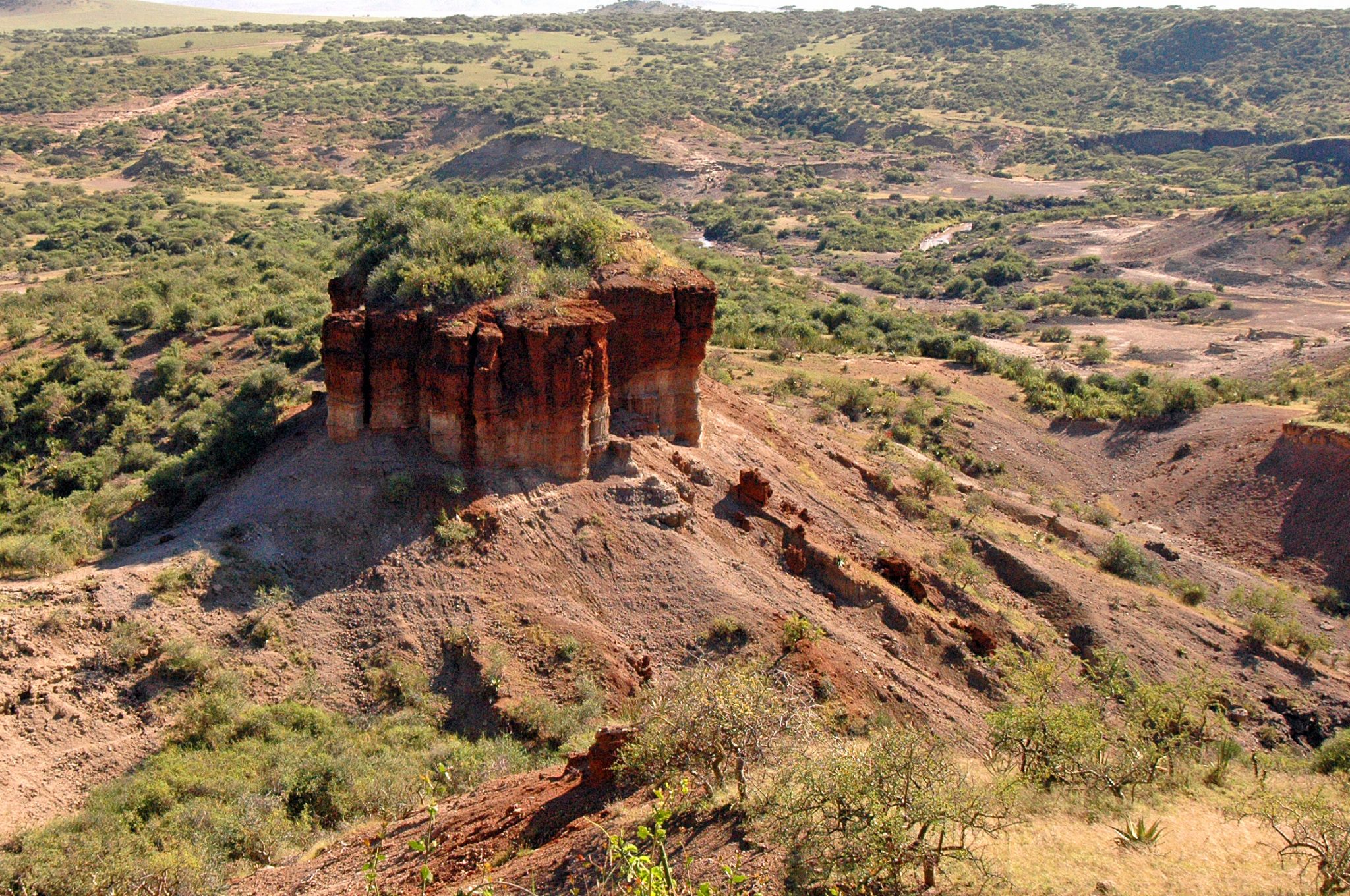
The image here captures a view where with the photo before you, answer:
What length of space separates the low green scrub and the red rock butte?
203 inches

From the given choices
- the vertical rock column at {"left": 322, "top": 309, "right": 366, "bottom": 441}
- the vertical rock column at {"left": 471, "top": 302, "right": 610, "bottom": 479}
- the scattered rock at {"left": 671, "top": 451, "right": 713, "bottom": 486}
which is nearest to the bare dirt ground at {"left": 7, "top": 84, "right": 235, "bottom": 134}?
the vertical rock column at {"left": 322, "top": 309, "right": 366, "bottom": 441}

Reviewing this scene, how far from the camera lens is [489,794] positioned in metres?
11.9

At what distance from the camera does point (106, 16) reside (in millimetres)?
157375

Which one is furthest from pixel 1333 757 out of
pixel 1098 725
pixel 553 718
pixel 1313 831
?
pixel 553 718

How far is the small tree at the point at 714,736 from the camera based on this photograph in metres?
10.5

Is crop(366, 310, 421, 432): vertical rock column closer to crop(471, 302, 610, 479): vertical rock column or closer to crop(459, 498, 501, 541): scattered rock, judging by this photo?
crop(471, 302, 610, 479): vertical rock column

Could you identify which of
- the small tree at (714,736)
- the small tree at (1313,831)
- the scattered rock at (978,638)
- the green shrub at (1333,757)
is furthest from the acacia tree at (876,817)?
the green shrub at (1333,757)

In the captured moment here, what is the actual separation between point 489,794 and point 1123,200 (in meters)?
91.3

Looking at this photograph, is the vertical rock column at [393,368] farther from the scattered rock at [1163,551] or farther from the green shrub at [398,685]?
the scattered rock at [1163,551]

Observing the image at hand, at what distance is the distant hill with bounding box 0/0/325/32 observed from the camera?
487ft

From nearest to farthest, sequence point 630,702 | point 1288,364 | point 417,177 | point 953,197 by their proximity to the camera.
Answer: point 630,702, point 1288,364, point 417,177, point 953,197

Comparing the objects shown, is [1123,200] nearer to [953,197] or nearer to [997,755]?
[953,197]

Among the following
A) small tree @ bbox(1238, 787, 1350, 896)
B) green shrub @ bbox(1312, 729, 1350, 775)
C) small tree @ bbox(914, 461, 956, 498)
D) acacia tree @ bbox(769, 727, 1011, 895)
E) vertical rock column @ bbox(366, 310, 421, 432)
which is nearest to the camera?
acacia tree @ bbox(769, 727, 1011, 895)

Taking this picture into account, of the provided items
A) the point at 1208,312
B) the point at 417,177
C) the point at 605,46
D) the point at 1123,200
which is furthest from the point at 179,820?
the point at 605,46
